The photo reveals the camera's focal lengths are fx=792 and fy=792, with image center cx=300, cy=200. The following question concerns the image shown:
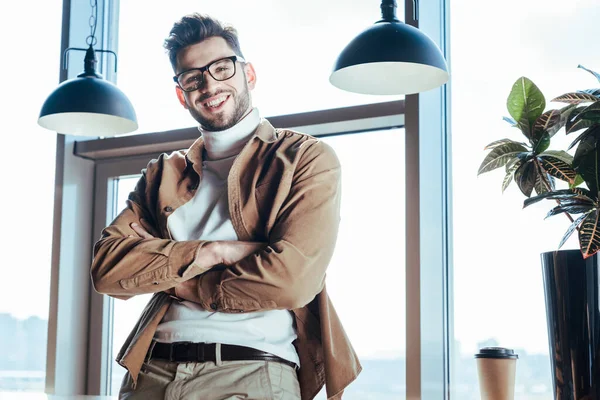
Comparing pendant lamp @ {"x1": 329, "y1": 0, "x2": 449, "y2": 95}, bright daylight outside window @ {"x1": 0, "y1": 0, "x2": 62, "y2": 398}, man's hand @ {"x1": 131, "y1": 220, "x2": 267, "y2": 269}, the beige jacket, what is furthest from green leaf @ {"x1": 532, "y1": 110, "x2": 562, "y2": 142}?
bright daylight outside window @ {"x1": 0, "y1": 0, "x2": 62, "y2": 398}

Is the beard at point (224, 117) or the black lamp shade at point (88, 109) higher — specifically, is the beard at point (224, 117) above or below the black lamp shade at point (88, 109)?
below

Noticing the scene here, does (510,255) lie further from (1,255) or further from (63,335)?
(1,255)

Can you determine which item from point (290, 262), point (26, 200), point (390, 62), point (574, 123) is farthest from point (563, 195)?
point (26, 200)

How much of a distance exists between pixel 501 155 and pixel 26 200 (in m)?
2.71

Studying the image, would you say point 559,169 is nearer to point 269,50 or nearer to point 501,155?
point 501,155

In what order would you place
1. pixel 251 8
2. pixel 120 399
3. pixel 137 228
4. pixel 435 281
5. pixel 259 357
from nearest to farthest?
pixel 259 357 → pixel 120 399 → pixel 137 228 → pixel 435 281 → pixel 251 8

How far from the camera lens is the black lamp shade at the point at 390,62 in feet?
7.70

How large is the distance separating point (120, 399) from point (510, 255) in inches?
63.2

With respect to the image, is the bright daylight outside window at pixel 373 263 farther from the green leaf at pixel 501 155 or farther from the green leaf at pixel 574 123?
the green leaf at pixel 574 123

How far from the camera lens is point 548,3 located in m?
3.12

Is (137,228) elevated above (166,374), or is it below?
above

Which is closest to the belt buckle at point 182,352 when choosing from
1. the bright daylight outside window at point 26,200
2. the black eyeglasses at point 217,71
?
the black eyeglasses at point 217,71

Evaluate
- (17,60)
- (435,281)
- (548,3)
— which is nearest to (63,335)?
(17,60)

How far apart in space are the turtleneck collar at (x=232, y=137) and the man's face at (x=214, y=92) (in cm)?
2
